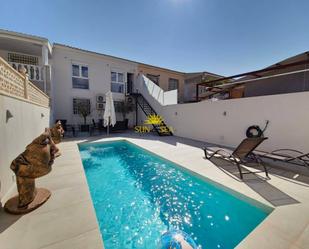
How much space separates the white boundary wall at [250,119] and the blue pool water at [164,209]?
4046mm

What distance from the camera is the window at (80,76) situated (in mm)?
12404

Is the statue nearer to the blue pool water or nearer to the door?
the blue pool water

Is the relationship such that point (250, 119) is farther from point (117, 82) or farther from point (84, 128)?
point (117, 82)

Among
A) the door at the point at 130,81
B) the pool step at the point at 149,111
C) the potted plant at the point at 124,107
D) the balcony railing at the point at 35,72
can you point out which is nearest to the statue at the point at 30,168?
the pool step at the point at 149,111

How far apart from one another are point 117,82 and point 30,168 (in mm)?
13251

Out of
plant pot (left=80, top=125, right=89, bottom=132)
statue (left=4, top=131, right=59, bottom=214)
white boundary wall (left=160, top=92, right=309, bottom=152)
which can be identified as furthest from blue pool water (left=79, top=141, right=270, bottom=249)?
plant pot (left=80, top=125, right=89, bottom=132)

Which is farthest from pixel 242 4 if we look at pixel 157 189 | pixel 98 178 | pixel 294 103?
pixel 98 178

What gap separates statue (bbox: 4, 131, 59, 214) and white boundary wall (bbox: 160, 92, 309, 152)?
23.7 ft

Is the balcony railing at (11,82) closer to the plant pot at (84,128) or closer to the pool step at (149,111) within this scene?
the plant pot at (84,128)

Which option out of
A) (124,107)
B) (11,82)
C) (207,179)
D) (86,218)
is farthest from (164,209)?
(124,107)

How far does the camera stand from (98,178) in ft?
14.6

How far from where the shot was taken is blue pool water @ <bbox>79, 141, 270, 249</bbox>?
7.74ft

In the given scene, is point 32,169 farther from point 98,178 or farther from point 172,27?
point 172,27

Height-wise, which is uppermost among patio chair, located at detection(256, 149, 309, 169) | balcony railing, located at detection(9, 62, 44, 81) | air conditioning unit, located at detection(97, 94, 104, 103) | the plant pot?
balcony railing, located at detection(9, 62, 44, 81)
